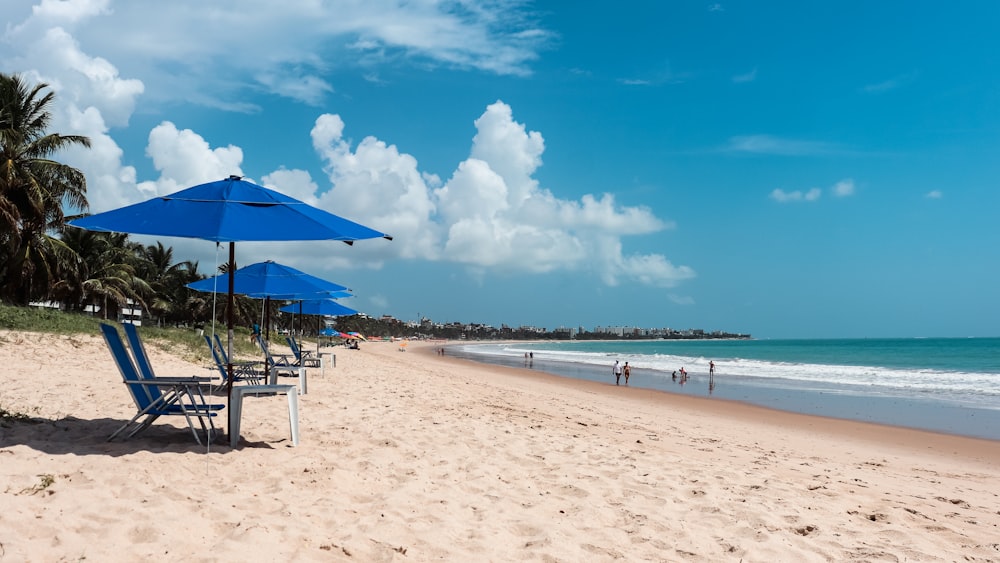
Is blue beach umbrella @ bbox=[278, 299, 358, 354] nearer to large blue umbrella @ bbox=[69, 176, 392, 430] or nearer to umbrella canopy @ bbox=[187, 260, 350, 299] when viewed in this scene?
umbrella canopy @ bbox=[187, 260, 350, 299]

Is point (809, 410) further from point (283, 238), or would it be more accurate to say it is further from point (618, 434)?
point (283, 238)

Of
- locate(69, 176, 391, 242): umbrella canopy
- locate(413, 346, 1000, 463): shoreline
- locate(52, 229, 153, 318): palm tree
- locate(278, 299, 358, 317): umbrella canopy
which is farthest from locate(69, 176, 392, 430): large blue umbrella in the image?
locate(52, 229, 153, 318): palm tree

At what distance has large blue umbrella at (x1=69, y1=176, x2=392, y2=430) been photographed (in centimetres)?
490

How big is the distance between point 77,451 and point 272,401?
3.33 metres

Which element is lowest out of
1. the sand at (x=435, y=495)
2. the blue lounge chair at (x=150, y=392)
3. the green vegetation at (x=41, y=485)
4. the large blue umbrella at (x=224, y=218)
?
the sand at (x=435, y=495)

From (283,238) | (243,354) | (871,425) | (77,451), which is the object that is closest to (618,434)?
(283,238)

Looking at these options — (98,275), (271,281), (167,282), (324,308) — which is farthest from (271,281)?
(167,282)

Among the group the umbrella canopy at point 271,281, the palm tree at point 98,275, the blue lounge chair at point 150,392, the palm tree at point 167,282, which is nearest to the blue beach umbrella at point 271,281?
the umbrella canopy at point 271,281

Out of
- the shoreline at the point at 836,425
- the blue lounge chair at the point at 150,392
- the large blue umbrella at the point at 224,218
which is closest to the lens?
the large blue umbrella at the point at 224,218

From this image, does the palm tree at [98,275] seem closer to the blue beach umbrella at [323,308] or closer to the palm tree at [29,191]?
the palm tree at [29,191]

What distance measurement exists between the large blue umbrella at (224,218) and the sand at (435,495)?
4.32 ft

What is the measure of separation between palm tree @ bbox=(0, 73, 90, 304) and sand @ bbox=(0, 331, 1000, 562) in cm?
1470

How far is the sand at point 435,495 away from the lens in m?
3.26

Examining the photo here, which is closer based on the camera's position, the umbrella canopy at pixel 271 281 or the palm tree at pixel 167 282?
the umbrella canopy at pixel 271 281
